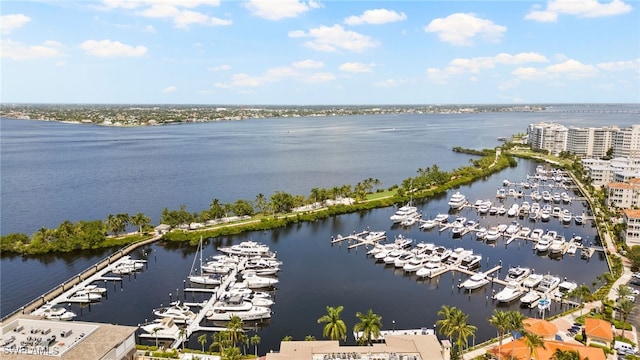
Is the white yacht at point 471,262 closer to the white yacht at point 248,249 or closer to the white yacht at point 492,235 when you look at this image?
the white yacht at point 492,235

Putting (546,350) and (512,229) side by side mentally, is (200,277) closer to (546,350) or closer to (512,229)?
(546,350)

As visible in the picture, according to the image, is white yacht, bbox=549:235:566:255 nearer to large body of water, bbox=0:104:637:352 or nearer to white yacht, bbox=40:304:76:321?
large body of water, bbox=0:104:637:352

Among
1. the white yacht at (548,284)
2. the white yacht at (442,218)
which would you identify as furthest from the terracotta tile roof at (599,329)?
the white yacht at (442,218)

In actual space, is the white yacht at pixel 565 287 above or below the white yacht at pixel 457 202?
below

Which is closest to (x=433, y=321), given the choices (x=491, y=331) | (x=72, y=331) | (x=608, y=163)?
(x=491, y=331)

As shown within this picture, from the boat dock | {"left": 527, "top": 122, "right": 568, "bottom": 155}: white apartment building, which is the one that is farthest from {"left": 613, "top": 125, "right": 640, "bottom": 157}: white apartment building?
the boat dock

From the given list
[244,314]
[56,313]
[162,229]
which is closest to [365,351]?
[244,314]

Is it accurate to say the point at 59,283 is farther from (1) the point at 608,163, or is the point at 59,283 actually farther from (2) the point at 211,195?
(1) the point at 608,163
